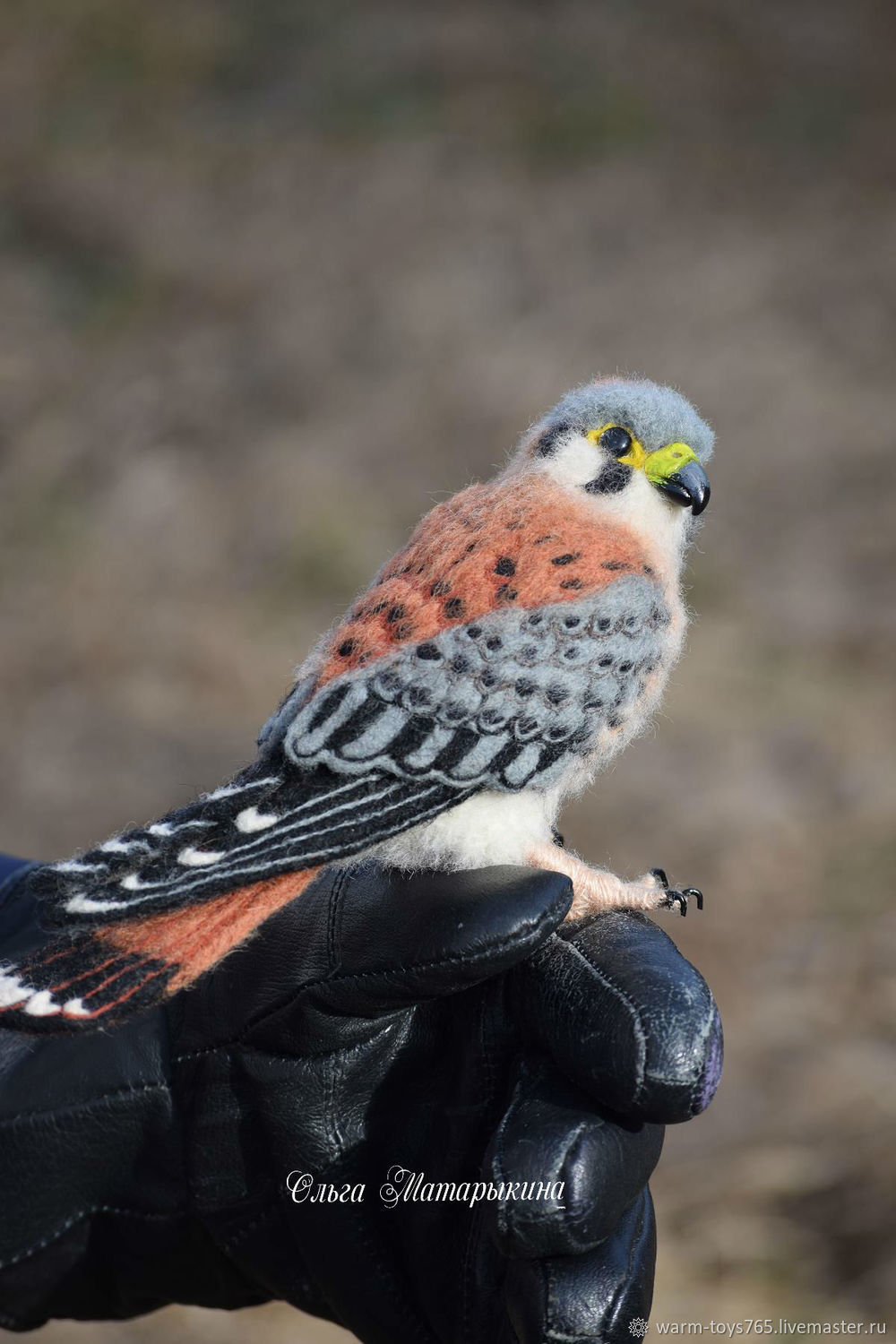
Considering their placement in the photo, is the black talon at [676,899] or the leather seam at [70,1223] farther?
the leather seam at [70,1223]

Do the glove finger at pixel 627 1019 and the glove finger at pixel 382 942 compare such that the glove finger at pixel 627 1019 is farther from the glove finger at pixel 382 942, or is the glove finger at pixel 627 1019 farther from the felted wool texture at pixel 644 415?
the felted wool texture at pixel 644 415

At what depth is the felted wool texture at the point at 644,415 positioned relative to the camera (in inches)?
76.1

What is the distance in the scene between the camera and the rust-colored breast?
1819 mm

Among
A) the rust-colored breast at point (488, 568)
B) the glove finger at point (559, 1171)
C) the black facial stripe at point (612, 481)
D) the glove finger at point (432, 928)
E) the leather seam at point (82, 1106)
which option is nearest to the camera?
the glove finger at point (559, 1171)

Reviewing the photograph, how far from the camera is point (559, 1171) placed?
1.62 metres

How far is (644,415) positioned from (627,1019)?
898 millimetres

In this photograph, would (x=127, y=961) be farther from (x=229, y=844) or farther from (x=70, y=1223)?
(x=70, y=1223)

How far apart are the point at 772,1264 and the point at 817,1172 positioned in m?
0.29

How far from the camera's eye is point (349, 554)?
5.71 metres

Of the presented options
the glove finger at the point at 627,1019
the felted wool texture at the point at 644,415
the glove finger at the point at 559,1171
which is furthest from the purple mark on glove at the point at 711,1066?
the felted wool texture at the point at 644,415

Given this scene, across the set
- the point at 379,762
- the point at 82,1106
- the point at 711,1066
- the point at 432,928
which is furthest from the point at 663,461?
the point at 82,1106

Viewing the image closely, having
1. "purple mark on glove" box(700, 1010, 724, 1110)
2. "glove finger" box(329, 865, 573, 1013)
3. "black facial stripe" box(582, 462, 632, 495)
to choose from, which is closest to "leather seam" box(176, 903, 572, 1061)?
"glove finger" box(329, 865, 573, 1013)

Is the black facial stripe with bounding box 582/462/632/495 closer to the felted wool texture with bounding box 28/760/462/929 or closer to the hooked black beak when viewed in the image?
the hooked black beak

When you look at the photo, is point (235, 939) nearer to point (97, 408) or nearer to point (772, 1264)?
point (772, 1264)
